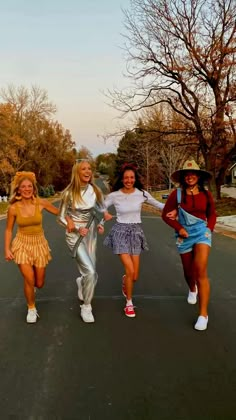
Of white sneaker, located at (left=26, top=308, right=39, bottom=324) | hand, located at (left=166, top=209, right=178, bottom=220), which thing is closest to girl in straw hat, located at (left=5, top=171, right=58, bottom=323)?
white sneaker, located at (left=26, top=308, right=39, bottom=324)

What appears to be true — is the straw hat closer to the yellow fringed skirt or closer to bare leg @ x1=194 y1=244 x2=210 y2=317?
bare leg @ x1=194 y1=244 x2=210 y2=317

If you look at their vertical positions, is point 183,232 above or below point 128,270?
above

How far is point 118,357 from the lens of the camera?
3.71 meters

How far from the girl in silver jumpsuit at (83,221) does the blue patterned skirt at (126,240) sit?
22 cm

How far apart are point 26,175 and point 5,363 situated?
2.17 meters

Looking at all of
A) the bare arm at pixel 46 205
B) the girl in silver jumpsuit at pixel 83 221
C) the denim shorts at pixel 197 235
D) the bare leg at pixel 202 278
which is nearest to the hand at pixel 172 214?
the denim shorts at pixel 197 235

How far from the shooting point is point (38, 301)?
5.54 m

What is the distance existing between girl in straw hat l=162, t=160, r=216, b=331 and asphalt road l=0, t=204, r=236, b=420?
0.58m

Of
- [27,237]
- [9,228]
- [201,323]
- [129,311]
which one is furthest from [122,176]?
[201,323]

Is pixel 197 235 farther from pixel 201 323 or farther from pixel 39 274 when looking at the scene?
pixel 39 274

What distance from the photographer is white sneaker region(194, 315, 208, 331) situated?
14.3ft

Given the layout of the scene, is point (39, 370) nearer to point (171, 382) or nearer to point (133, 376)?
point (133, 376)

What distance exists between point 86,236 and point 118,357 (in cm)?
165

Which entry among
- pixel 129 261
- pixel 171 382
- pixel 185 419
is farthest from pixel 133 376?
pixel 129 261
